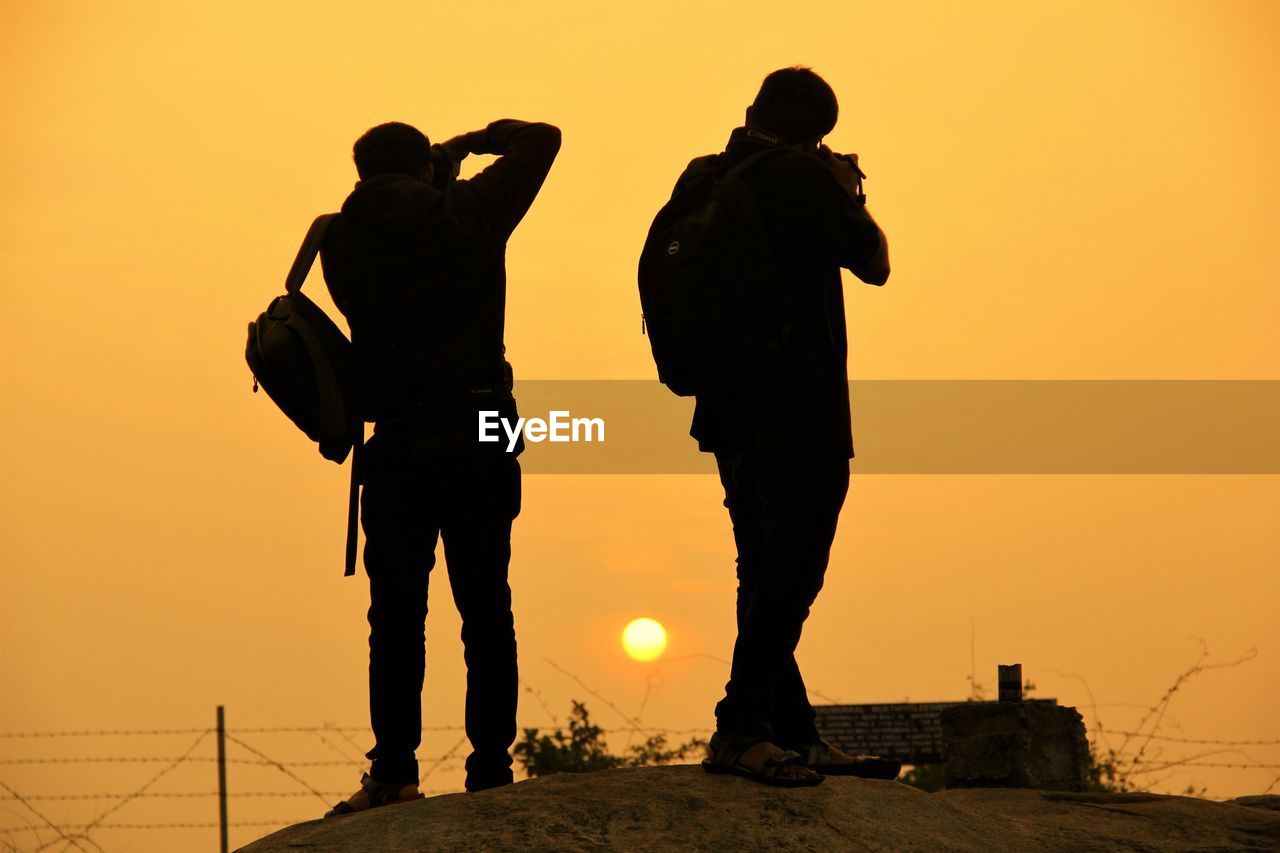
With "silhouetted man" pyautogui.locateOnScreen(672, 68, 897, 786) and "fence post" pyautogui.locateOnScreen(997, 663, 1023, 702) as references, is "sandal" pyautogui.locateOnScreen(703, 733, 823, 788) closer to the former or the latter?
"silhouetted man" pyautogui.locateOnScreen(672, 68, 897, 786)

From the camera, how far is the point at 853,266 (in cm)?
584

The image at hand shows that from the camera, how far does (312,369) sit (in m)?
6.12

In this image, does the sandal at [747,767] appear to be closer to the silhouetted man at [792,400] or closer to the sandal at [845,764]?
the silhouetted man at [792,400]

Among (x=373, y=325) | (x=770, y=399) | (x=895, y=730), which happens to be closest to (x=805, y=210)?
(x=770, y=399)

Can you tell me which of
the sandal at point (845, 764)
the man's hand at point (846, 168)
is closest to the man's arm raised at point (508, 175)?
the man's hand at point (846, 168)

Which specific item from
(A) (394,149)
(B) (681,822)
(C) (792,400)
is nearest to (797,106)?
(C) (792,400)

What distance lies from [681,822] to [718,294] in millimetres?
1745

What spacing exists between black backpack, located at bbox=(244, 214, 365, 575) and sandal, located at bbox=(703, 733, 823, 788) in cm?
144

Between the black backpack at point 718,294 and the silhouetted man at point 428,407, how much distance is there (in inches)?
24.3

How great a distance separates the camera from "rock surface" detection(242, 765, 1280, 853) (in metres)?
5.53

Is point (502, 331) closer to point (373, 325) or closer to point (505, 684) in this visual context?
point (373, 325)

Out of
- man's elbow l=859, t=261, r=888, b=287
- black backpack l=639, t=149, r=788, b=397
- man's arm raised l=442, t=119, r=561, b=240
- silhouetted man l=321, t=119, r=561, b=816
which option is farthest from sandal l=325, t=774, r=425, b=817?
man's elbow l=859, t=261, r=888, b=287

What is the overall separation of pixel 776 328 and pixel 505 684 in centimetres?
158

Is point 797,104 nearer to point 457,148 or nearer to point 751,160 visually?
point 751,160
